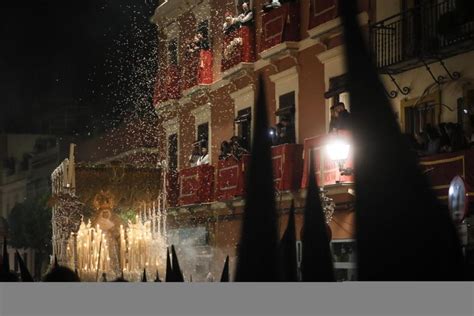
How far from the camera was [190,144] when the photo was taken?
6453 mm

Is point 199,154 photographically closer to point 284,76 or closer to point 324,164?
point 284,76

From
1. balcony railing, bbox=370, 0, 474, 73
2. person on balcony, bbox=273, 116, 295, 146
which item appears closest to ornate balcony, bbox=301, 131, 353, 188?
person on balcony, bbox=273, 116, 295, 146

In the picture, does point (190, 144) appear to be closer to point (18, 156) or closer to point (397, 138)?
point (18, 156)

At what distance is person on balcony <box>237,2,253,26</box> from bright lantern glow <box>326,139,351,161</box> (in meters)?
1.18

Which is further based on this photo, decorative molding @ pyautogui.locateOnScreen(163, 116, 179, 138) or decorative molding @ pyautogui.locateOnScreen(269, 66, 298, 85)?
decorative molding @ pyautogui.locateOnScreen(163, 116, 179, 138)

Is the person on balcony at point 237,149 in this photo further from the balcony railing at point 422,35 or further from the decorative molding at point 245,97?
the balcony railing at point 422,35

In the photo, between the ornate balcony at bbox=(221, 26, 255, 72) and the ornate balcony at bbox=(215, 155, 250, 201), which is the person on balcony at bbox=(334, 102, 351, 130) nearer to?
the ornate balcony at bbox=(215, 155, 250, 201)

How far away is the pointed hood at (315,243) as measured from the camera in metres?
4.14

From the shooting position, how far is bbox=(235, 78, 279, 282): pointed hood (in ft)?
13.6

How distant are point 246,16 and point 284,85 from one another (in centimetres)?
43

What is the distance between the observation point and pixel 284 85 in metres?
6.04

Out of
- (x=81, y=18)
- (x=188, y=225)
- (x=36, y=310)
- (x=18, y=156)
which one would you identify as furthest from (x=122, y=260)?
(x=36, y=310)

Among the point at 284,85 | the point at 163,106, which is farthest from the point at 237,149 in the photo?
the point at 163,106

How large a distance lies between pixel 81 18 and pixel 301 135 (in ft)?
4.51
